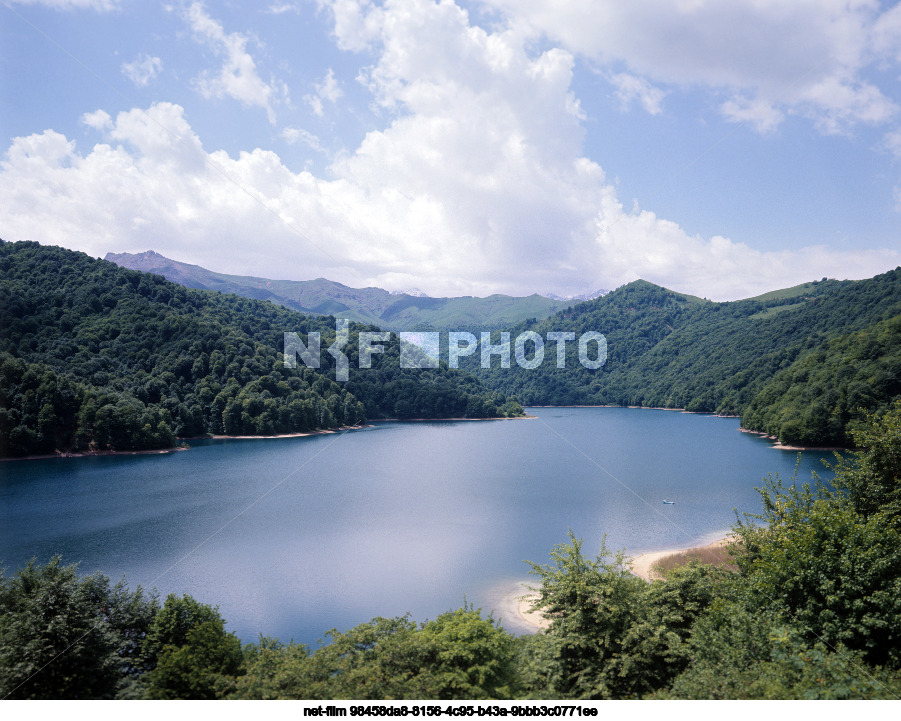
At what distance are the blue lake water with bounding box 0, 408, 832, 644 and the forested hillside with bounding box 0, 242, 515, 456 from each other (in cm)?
481

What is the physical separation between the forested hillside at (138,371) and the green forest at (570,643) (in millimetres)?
45243

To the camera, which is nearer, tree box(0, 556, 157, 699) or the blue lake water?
tree box(0, 556, 157, 699)

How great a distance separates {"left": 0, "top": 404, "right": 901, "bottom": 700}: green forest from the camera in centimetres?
860

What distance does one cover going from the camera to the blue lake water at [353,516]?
21500 millimetres

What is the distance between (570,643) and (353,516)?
24.4m

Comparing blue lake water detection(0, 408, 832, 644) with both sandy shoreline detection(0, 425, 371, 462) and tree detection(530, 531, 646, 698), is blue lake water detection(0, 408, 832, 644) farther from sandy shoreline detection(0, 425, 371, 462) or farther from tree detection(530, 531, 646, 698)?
Result: tree detection(530, 531, 646, 698)

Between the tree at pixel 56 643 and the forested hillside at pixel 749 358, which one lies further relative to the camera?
the forested hillside at pixel 749 358

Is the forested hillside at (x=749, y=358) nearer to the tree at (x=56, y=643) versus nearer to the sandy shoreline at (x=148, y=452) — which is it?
the tree at (x=56, y=643)

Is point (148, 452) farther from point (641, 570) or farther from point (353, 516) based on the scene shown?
point (641, 570)

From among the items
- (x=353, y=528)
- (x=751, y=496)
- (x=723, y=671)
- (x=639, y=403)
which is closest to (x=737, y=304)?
(x=639, y=403)

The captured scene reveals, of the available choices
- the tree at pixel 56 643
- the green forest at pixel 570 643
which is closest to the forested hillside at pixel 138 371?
the tree at pixel 56 643

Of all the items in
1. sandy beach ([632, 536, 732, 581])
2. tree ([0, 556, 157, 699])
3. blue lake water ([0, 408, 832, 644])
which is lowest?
blue lake water ([0, 408, 832, 644])

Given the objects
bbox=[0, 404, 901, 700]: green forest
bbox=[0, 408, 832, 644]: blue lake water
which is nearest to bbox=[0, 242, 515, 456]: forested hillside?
bbox=[0, 408, 832, 644]: blue lake water

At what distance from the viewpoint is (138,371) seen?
6812 centimetres
